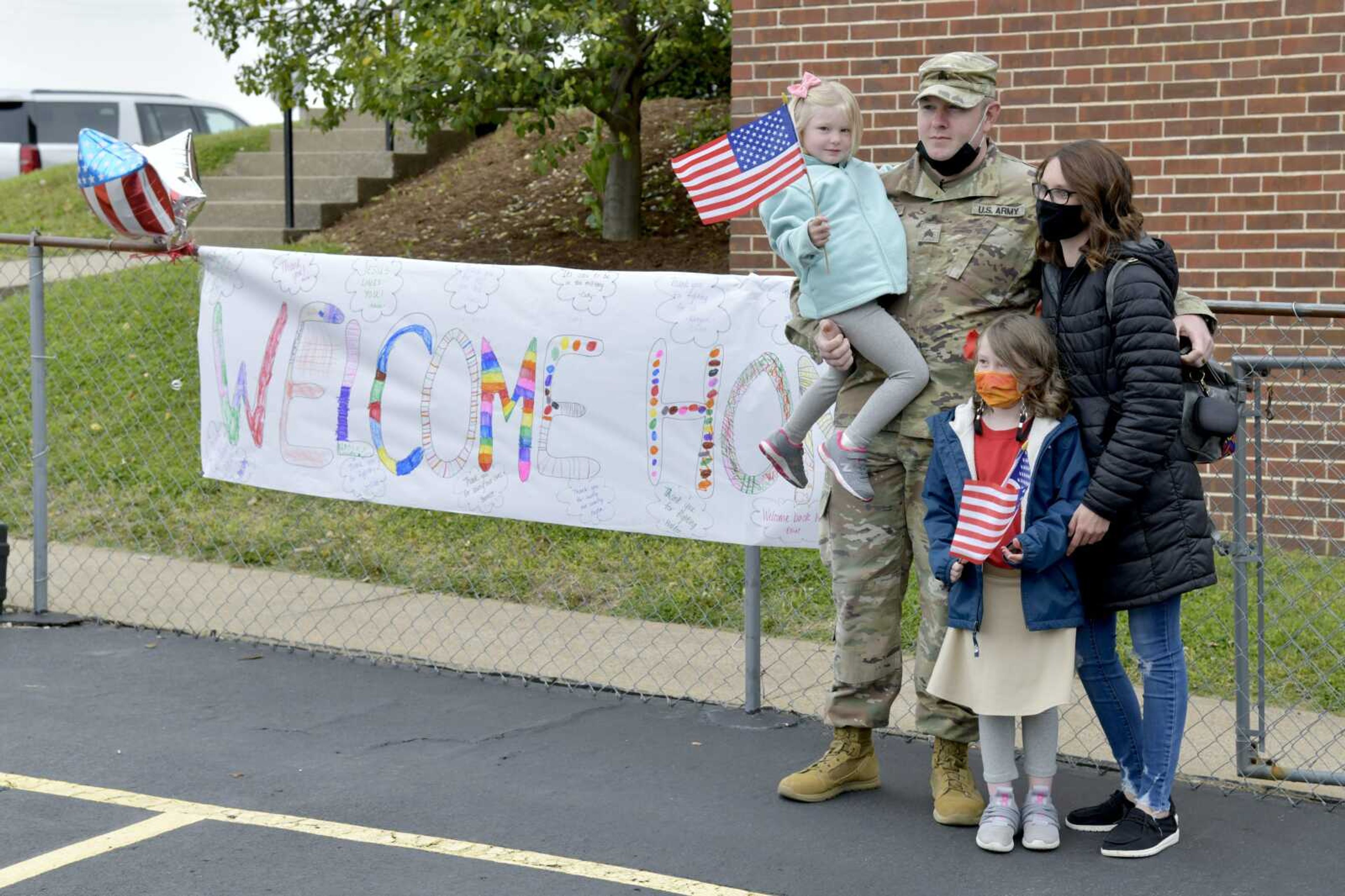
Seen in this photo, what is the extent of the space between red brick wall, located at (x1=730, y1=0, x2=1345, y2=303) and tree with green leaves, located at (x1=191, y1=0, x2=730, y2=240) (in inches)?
68.5

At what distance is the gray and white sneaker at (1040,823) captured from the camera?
14.5 ft

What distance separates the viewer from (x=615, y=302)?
564cm

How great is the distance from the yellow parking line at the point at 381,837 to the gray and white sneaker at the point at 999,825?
27.4 inches

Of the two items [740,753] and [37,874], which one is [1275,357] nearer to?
[740,753]

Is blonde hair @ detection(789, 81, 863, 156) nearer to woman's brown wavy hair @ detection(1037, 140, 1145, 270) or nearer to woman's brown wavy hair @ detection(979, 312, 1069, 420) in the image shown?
woman's brown wavy hair @ detection(1037, 140, 1145, 270)

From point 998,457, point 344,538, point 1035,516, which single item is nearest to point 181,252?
point 344,538

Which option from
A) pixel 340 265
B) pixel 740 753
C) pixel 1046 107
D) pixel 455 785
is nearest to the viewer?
pixel 455 785

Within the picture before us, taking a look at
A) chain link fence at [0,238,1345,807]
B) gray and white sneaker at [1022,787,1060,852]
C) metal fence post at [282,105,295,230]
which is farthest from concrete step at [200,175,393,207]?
gray and white sneaker at [1022,787,1060,852]

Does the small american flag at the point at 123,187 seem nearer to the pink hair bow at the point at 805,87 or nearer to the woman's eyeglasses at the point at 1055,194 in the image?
Result: the pink hair bow at the point at 805,87

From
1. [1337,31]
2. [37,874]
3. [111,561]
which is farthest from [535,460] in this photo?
[1337,31]

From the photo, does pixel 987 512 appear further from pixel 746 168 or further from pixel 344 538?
pixel 344 538

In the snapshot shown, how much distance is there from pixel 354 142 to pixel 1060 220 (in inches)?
429

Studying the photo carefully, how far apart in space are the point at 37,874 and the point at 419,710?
5.78ft

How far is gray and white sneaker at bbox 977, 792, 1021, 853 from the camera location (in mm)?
4402
